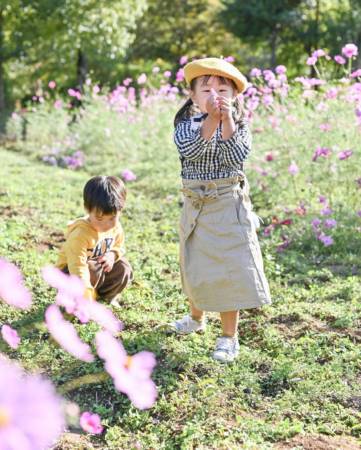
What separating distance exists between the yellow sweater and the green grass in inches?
9.9

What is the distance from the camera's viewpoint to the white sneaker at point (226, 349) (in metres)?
2.72

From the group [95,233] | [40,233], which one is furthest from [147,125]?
[95,233]

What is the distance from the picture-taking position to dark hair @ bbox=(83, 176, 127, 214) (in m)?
2.95

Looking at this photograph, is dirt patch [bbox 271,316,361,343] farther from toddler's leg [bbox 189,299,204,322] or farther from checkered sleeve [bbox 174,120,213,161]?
checkered sleeve [bbox 174,120,213,161]

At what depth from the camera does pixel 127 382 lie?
764 mm

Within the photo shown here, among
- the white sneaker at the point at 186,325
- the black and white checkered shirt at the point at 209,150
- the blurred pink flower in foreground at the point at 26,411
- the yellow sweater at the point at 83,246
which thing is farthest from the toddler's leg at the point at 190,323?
the blurred pink flower in foreground at the point at 26,411

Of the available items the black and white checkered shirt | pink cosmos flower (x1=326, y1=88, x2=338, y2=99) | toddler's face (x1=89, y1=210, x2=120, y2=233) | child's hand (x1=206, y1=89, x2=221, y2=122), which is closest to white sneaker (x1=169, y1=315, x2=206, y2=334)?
toddler's face (x1=89, y1=210, x2=120, y2=233)

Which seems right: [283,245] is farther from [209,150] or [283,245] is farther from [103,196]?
[209,150]

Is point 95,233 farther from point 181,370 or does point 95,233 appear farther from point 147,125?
point 147,125

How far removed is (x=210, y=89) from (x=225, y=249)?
2.11ft

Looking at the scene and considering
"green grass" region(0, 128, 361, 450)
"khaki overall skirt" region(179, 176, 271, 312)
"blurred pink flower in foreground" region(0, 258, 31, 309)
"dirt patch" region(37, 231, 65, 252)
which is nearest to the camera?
"blurred pink flower in foreground" region(0, 258, 31, 309)

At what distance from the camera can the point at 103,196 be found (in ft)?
9.67

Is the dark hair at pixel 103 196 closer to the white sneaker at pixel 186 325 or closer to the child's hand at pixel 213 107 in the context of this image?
the white sneaker at pixel 186 325

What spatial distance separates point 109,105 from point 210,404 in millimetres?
7476
